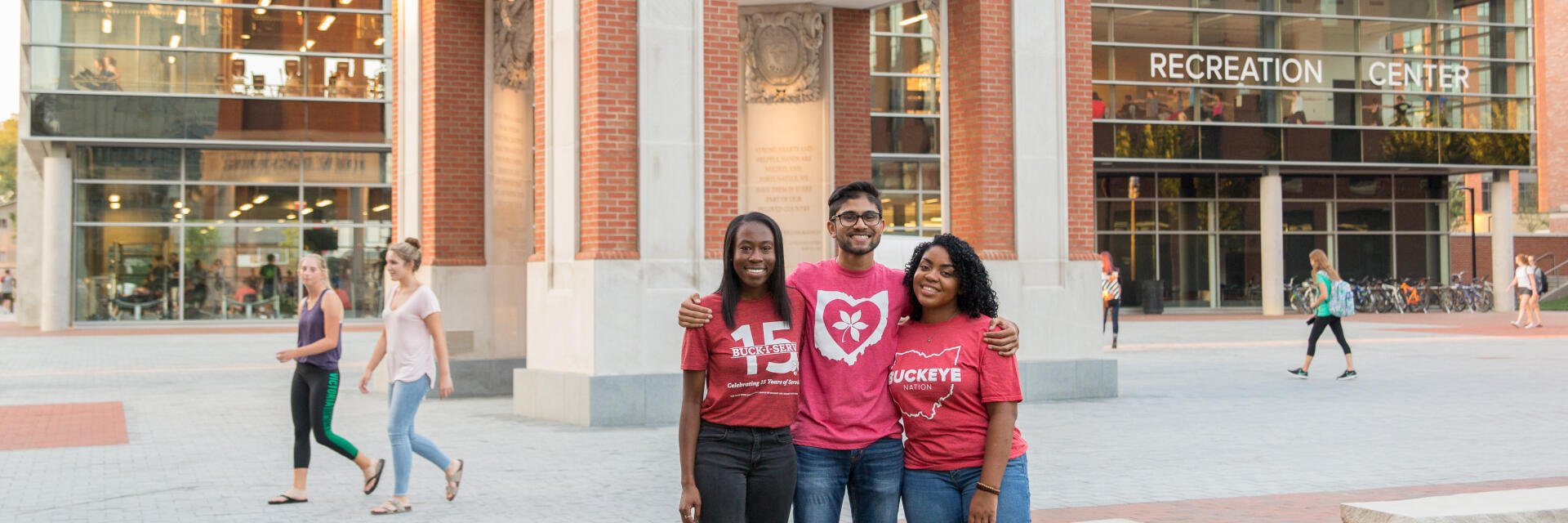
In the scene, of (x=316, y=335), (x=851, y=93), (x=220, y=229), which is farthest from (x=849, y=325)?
(x=220, y=229)

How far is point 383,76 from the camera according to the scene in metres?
31.0

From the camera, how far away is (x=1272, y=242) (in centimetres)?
3453

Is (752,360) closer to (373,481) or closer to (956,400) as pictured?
(956,400)

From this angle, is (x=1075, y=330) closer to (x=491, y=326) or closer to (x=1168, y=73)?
(x=491, y=326)

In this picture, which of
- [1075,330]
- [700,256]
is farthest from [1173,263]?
[700,256]

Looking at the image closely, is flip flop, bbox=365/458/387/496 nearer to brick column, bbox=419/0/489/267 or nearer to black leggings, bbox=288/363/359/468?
black leggings, bbox=288/363/359/468

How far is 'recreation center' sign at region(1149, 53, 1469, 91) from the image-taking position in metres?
33.2

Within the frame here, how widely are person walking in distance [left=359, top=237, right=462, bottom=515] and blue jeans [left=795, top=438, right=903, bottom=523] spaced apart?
3.95 metres

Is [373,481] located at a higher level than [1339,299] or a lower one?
lower

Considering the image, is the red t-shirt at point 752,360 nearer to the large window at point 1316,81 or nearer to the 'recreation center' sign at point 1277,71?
the large window at point 1316,81

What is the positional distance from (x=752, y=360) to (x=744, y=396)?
12 cm

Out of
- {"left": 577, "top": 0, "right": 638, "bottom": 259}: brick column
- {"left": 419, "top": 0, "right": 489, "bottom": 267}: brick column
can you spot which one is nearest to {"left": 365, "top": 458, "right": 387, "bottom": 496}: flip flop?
{"left": 577, "top": 0, "right": 638, "bottom": 259}: brick column

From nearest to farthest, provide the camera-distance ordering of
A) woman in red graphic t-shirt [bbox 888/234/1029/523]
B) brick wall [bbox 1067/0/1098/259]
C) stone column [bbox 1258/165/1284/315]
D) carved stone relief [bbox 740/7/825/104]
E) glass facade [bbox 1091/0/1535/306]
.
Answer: woman in red graphic t-shirt [bbox 888/234/1029/523] → brick wall [bbox 1067/0/1098/259] → carved stone relief [bbox 740/7/825/104] → glass facade [bbox 1091/0/1535/306] → stone column [bbox 1258/165/1284/315]

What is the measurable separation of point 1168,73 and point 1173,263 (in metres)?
6.34
